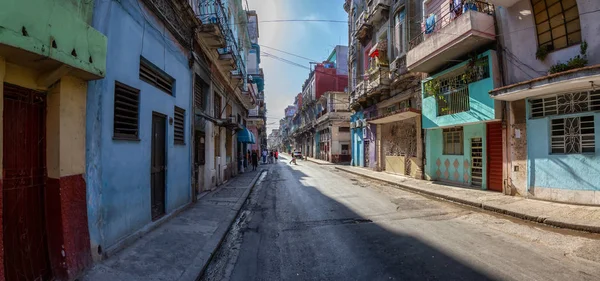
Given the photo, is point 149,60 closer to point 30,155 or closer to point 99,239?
point 30,155

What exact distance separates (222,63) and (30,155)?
9.96 metres

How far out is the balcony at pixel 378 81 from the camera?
1816 centimetres

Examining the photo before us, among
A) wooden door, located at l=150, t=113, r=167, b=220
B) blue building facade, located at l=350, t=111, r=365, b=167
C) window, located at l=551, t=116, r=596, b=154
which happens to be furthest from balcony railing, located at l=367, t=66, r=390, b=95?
wooden door, located at l=150, t=113, r=167, b=220

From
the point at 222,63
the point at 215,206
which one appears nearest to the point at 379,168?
the point at 222,63

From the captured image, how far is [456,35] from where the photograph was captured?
34.5 feet

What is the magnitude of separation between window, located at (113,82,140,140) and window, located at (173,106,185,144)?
7.45 feet

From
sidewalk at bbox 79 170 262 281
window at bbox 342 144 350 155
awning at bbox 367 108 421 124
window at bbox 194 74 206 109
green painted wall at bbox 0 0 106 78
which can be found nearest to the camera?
green painted wall at bbox 0 0 106 78

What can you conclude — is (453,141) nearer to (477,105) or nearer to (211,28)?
(477,105)

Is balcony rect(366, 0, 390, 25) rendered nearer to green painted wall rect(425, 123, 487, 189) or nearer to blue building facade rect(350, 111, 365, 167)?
blue building facade rect(350, 111, 365, 167)

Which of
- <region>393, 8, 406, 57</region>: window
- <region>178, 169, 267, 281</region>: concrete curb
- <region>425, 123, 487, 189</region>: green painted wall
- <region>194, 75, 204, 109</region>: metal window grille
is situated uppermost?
<region>393, 8, 406, 57</region>: window

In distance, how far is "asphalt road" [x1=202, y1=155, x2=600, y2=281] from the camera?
3.94 m

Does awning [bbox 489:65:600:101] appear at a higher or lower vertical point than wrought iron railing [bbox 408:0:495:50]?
lower

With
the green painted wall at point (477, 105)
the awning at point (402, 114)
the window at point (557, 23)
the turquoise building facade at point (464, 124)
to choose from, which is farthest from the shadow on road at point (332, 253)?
the awning at point (402, 114)

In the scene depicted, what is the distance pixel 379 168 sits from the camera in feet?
68.2
